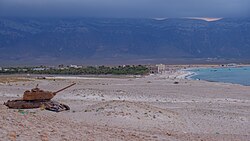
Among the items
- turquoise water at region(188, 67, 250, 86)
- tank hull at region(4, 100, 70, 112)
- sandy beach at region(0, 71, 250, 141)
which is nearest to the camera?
sandy beach at region(0, 71, 250, 141)

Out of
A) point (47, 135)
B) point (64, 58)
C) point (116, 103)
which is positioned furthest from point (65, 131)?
point (64, 58)

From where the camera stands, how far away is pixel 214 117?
22.5 m

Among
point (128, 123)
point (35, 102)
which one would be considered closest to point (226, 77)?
point (35, 102)

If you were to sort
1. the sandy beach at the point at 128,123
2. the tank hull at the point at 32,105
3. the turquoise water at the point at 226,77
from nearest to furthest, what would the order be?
the sandy beach at the point at 128,123, the tank hull at the point at 32,105, the turquoise water at the point at 226,77

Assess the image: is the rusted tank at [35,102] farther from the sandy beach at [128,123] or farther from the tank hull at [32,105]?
the sandy beach at [128,123]

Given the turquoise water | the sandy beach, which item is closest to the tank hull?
the sandy beach

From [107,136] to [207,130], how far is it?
6445 millimetres

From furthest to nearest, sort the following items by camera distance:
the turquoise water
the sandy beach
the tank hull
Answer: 1. the turquoise water
2. the tank hull
3. the sandy beach

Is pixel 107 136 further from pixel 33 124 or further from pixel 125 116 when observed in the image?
pixel 125 116

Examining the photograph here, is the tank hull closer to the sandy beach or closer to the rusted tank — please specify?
the rusted tank

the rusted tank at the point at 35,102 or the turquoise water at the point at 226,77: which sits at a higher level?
the rusted tank at the point at 35,102

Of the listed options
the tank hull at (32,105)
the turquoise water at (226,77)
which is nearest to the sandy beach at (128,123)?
the tank hull at (32,105)

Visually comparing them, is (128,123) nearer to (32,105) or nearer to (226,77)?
(32,105)

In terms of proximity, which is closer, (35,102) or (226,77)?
(35,102)
